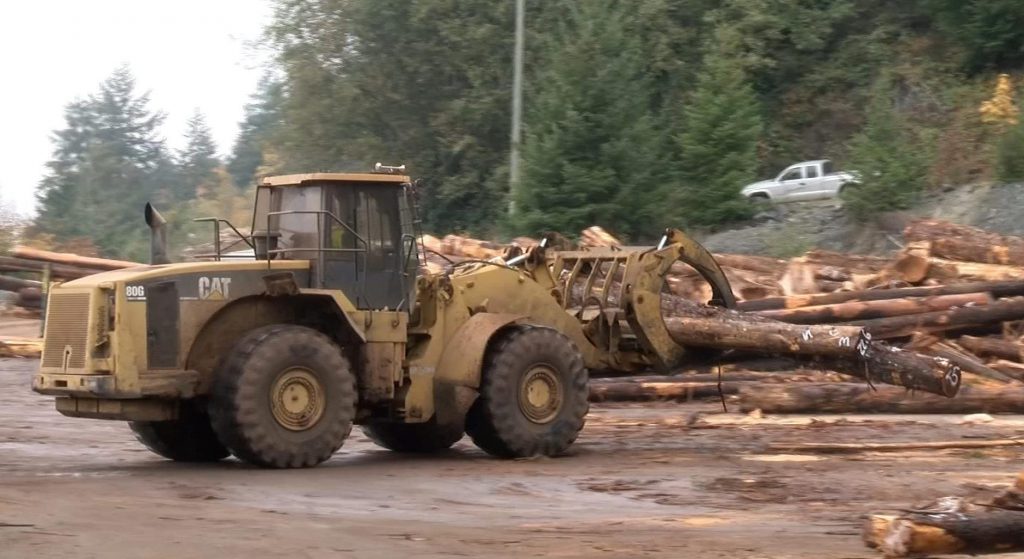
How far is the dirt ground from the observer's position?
991cm

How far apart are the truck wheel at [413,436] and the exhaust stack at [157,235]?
2838mm

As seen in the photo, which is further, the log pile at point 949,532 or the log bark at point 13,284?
the log bark at point 13,284

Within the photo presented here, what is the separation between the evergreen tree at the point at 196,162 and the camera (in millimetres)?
98312

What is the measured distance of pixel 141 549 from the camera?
9.61 meters

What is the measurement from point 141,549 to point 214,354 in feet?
15.3

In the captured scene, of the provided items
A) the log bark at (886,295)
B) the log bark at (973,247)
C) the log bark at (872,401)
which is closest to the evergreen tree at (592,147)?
the log bark at (973,247)

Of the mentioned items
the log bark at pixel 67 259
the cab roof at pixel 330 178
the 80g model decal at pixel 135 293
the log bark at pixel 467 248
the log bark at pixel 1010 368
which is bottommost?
the log bark at pixel 1010 368

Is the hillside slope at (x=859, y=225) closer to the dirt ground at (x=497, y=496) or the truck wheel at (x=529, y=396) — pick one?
the dirt ground at (x=497, y=496)

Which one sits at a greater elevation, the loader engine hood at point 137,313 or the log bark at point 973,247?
the log bark at point 973,247

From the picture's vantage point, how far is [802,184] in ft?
163

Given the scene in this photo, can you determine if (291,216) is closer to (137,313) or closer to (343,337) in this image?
(343,337)

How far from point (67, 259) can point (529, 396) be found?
20389mm

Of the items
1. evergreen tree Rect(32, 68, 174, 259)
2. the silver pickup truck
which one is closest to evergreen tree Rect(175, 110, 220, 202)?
evergreen tree Rect(32, 68, 174, 259)

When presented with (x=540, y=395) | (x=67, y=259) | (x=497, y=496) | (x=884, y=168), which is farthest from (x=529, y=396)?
(x=884, y=168)
